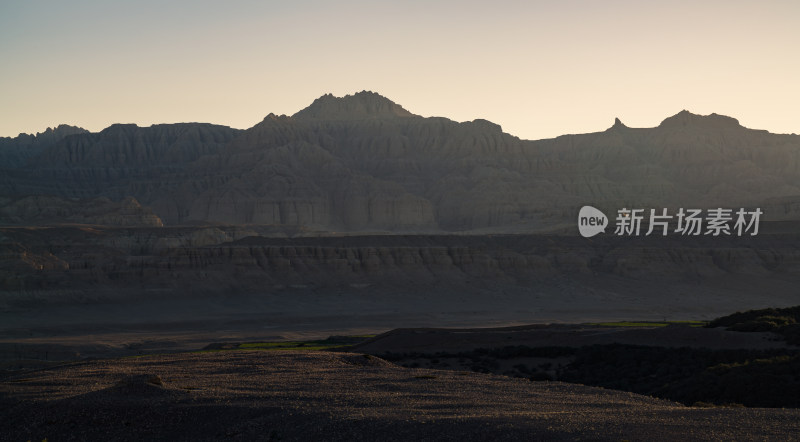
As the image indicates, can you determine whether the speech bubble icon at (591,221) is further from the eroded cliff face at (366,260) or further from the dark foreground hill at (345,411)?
the dark foreground hill at (345,411)

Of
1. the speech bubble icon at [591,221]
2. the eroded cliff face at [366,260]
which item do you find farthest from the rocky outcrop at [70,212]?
the speech bubble icon at [591,221]

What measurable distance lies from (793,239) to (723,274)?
1624cm

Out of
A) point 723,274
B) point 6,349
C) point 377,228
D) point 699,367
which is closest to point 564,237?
point 723,274

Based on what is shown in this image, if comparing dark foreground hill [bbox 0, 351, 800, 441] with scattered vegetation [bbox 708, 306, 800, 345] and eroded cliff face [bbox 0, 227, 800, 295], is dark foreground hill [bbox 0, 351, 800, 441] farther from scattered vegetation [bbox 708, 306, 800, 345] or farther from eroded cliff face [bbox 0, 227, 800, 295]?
eroded cliff face [bbox 0, 227, 800, 295]

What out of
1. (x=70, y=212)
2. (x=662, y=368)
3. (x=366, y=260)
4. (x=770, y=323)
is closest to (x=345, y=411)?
(x=662, y=368)

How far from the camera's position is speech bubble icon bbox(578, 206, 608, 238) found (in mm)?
126650

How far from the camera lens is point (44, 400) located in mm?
25297

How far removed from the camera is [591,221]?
148 m

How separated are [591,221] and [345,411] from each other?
424 ft

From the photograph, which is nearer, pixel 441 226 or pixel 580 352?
pixel 580 352

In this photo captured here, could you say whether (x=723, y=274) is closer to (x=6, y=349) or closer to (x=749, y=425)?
(x=6, y=349)

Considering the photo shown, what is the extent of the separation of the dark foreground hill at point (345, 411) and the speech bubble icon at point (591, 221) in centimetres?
9412

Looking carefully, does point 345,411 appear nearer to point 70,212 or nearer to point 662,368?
point 662,368

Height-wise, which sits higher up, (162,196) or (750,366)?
(162,196)
